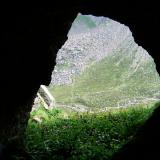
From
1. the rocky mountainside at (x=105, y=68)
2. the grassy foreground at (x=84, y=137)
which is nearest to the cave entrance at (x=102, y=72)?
the rocky mountainside at (x=105, y=68)

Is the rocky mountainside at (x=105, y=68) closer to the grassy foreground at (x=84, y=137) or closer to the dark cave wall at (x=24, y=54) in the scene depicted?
the grassy foreground at (x=84, y=137)

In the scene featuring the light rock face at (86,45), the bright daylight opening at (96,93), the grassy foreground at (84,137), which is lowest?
the grassy foreground at (84,137)

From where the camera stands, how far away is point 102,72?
51000 millimetres

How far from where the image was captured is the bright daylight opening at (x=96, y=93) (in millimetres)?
15109

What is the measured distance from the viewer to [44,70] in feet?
35.9

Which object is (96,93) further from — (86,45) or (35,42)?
(35,42)

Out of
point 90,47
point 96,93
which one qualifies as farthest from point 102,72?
point 90,47

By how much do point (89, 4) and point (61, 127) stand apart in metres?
9.85

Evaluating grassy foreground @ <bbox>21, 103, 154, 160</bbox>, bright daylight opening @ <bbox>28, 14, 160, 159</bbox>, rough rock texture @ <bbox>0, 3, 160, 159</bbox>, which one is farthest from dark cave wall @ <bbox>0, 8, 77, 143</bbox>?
bright daylight opening @ <bbox>28, 14, 160, 159</bbox>

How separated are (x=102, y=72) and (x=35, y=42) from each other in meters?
40.9

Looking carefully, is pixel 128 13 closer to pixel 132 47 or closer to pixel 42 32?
pixel 42 32

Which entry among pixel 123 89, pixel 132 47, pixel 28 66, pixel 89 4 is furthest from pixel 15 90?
pixel 132 47

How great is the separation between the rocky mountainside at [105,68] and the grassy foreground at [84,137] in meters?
14.8

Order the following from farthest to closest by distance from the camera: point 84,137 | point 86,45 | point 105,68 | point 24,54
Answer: point 86,45
point 105,68
point 84,137
point 24,54
